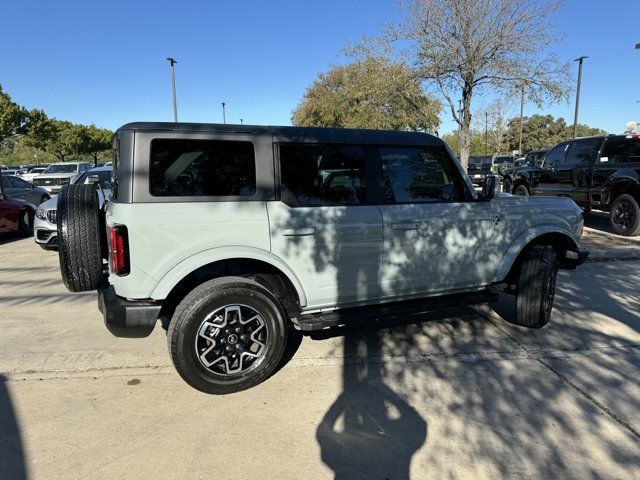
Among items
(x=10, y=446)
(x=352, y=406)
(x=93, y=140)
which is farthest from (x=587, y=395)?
(x=93, y=140)

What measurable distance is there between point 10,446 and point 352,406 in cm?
213

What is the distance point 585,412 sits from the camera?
2949 mm

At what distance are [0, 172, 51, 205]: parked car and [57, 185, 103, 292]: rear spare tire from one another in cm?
1016

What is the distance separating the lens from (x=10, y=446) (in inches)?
103

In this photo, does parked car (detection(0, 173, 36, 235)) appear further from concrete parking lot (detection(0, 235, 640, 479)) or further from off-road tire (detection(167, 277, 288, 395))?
off-road tire (detection(167, 277, 288, 395))

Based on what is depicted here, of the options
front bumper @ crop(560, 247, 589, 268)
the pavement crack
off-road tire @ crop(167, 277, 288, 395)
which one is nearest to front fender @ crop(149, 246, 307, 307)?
Result: off-road tire @ crop(167, 277, 288, 395)

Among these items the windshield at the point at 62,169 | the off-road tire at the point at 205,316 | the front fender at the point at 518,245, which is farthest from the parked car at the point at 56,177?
the front fender at the point at 518,245

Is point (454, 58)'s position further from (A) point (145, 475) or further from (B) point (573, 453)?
(A) point (145, 475)

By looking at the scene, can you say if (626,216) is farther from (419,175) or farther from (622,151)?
(419,175)

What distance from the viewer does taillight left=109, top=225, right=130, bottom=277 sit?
2891 mm

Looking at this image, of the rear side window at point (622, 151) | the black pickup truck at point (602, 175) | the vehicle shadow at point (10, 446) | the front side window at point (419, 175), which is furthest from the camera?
the rear side window at point (622, 151)

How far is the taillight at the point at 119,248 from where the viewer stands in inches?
114

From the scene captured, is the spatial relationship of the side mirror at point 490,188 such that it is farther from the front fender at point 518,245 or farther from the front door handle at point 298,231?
the front door handle at point 298,231

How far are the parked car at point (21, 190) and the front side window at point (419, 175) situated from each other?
11.5m
